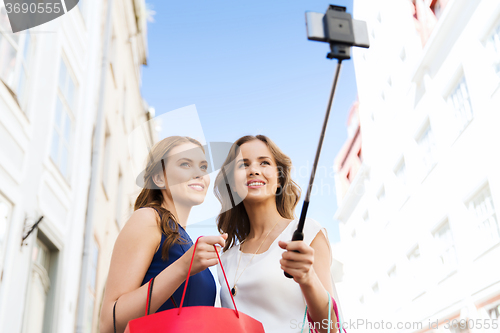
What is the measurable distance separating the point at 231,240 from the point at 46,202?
17.1ft

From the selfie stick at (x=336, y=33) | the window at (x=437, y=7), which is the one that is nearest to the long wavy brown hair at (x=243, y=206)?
the selfie stick at (x=336, y=33)

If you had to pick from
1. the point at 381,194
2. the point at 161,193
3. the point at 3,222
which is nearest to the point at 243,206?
the point at 161,193

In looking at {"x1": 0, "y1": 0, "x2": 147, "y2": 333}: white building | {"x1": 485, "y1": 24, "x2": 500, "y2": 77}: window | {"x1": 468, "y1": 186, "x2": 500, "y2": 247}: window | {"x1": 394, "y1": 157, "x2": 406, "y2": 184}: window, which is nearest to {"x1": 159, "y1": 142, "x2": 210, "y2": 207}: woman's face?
{"x1": 0, "y1": 0, "x2": 147, "y2": 333}: white building

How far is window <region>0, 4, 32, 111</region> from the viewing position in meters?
5.12

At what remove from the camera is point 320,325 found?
1.62 metres

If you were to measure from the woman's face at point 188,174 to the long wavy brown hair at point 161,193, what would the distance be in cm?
3

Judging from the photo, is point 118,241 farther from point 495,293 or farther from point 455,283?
point 455,283

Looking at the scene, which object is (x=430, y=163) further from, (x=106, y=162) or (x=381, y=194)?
(x=106, y=162)

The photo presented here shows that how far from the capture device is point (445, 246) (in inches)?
539

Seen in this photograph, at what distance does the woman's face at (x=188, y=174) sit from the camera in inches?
72.3

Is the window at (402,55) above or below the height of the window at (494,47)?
above

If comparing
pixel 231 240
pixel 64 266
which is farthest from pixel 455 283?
pixel 231 240

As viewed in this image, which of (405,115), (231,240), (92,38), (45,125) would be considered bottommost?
(231,240)

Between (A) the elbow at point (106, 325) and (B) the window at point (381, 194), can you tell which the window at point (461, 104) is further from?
(A) the elbow at point (106, 325)
